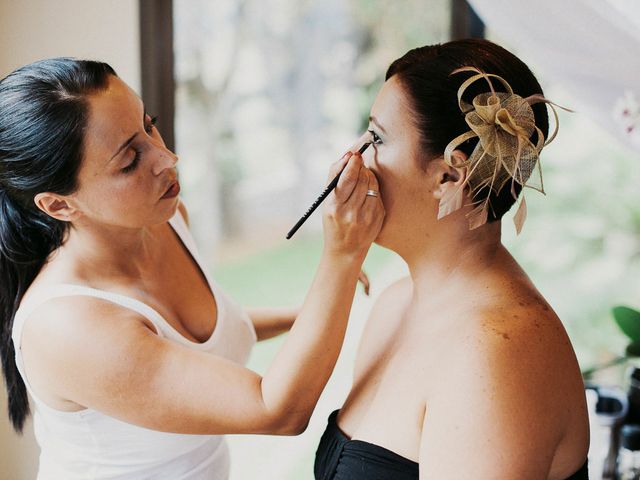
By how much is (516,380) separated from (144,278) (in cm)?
80

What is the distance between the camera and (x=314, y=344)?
1168mm

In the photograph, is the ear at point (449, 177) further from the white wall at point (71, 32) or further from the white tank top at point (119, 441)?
the white wall at point (71, 32)

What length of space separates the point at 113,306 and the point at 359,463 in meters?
0.50

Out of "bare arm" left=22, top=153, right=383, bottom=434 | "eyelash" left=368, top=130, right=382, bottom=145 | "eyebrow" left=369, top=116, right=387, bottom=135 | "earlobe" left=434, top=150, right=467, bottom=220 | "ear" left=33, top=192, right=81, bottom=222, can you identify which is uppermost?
"eyebrow" left=369, top=116, right=387, bottom=135

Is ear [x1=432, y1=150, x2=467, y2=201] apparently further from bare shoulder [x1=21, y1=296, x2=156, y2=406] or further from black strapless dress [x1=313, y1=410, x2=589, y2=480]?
bare shoulder [x1=21, y1=296, x2=156, y2=406]

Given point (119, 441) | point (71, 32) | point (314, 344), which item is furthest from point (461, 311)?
point (71, 32)

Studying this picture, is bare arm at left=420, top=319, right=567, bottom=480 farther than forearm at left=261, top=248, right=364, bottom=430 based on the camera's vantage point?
No

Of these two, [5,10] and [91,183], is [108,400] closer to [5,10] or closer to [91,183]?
[91,183]

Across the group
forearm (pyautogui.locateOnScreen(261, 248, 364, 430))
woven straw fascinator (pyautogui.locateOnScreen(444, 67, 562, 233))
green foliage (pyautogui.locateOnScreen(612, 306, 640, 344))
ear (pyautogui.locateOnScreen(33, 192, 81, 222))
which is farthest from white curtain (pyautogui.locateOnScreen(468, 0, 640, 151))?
ear (pyautogui.locateOnScreen(33, 192, 81, 222))

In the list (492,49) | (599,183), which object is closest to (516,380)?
(492,49)

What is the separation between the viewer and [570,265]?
8.68 feet

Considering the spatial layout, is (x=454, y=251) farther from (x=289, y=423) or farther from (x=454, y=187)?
(x=289, y=423)

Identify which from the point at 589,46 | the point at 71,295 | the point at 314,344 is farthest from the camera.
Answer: the point at 589,46

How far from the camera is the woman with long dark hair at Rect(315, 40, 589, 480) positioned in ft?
3.17
